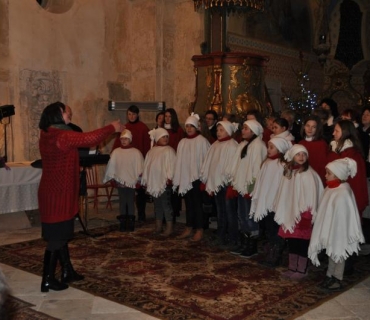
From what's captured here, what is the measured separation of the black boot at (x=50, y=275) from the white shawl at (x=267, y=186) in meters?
2.24

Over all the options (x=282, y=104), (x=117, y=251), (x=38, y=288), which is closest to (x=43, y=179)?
(x=38, y=288)

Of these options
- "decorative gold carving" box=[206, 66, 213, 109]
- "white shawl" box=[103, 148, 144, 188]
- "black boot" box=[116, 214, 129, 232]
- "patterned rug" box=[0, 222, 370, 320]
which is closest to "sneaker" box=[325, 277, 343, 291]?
"patterned rug" box=[0, 222, 370, 320]

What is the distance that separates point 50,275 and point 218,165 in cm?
258

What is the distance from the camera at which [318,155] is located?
5.93m

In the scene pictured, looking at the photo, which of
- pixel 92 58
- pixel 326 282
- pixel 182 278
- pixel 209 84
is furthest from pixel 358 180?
pixel 92 58

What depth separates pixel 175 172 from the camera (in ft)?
23.4

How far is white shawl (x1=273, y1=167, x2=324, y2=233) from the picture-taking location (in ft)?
17.4

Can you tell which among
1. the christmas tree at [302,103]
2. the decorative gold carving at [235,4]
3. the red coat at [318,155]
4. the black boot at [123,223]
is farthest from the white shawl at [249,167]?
the christmas tree at [302,103]

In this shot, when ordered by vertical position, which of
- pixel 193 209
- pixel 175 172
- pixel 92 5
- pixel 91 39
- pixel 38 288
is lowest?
pixel 38 288

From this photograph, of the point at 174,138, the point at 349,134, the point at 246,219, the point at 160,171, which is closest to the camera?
the point at 349,134

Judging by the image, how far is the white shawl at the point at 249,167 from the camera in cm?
621

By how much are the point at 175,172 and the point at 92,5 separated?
5.58 meters

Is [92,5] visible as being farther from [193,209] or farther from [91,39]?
[193,209]

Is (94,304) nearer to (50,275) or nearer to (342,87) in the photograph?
(50,275)
